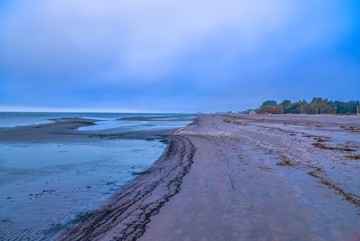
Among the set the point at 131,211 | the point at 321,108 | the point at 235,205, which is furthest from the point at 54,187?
the point at 321,108

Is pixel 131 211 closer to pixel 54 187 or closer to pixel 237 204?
pixel 237 204

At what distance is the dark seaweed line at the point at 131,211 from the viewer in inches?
182

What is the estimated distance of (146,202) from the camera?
20.6ft

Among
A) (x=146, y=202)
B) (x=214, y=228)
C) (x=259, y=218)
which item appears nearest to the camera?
(x=214, y=228)

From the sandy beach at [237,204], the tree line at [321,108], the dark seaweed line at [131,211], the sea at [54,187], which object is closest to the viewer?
the sandy beach at [237,204]

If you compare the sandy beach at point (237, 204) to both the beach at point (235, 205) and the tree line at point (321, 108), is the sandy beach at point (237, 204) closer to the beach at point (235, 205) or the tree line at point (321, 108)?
the beach at point (235, 205)

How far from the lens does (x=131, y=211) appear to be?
569 cm

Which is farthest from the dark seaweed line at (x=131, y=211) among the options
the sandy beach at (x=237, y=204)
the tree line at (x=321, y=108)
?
the tree line at (x=321, y=108)

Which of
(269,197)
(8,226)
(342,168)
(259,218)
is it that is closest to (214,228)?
(259,218)

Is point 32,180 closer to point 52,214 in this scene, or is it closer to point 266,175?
point 52,214

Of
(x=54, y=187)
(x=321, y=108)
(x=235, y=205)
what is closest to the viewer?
(x=235, y=205)

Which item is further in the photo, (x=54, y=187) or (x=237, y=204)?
(x=54, y=187)

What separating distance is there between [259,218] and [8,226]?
4.99 m

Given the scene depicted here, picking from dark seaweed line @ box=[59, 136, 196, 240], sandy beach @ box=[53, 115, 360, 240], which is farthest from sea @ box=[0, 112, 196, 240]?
sandy beach @ box=[53, 115, 360, 240]
